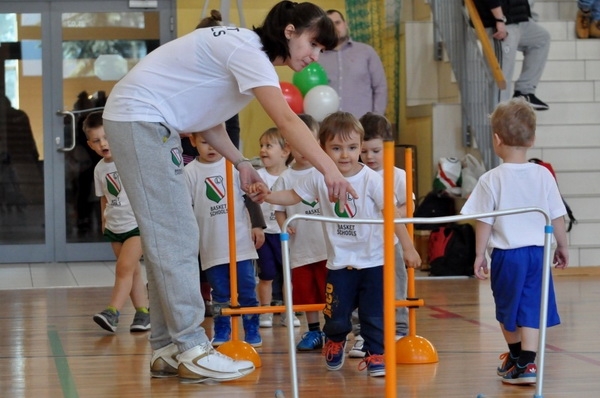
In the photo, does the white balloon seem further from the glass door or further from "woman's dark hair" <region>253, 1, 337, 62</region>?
"woman's dark hair" <region>253, 1, 337, 62</region>

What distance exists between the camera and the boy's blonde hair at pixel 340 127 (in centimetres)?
397

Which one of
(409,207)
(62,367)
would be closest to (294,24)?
(409,207)

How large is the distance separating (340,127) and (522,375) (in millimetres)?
1114

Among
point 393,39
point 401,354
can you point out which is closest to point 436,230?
point 393,39

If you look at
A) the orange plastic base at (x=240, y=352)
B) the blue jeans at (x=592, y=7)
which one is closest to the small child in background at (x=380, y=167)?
the orange plastic base at (x=240, y=352)

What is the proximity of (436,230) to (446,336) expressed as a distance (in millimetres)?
3106

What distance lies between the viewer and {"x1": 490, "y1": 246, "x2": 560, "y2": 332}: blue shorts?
3.66m

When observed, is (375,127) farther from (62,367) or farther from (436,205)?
(436,205)

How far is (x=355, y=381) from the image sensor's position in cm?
377

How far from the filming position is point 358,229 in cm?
386

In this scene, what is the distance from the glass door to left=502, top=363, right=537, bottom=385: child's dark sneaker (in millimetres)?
6134

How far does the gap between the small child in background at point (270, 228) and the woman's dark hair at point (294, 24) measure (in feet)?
5.58

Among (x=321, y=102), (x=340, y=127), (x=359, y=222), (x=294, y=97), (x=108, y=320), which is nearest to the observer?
(x=359, y=222)

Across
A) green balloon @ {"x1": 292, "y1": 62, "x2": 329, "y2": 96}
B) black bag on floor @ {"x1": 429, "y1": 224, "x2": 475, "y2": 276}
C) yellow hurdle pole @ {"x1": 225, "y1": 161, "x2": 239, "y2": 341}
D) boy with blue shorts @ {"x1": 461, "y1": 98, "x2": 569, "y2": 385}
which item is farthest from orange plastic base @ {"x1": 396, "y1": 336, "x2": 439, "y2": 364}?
green balloon @ {"x1": 292, "y1": 62, "x2": 329, "y2": 96}
